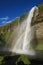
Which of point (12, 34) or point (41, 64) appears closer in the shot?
point (41, 64)

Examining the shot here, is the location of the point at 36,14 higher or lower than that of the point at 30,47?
higher

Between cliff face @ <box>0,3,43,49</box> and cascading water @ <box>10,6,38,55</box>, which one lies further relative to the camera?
cliff face @ <box>0,3,43,49</box>

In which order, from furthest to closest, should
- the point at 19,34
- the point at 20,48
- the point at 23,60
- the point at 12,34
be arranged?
the point at 12,34 < the point at 19,34 < the point at 20,48 < the point at 23,60

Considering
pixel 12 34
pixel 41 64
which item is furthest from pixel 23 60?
pixel 12 34

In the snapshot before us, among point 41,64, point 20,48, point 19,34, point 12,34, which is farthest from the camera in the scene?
point 12,34

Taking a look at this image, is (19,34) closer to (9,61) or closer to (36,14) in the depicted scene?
(36,14)

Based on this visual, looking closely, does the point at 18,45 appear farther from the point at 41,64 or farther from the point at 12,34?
the point at 41,64

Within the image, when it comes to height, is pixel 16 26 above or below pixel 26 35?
above

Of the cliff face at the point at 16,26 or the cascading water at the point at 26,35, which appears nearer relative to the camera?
the cascading water at the point at 26,35

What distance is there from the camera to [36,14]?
84.0m

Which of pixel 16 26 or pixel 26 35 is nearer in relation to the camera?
pixel 26 35

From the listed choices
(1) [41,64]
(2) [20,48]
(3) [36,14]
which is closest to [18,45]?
(2) [20,48]

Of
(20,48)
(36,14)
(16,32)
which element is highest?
(36,14)

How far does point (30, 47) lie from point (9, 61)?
53.8 metres
